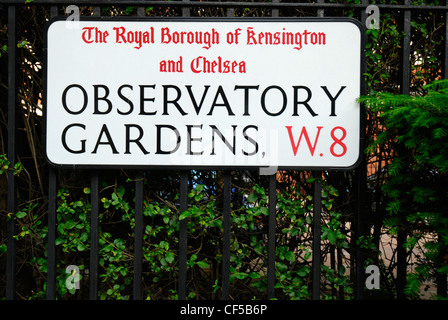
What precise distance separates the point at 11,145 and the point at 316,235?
6.81ft

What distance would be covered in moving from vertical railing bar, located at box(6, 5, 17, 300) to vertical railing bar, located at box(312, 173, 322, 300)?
198 centimetres

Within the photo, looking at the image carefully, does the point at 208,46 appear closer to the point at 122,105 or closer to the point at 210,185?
the point at 122,105

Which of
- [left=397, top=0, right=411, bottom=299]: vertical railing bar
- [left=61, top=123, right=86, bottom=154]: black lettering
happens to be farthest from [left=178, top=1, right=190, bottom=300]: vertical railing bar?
[left=397, top=0, right=411, bottom=299]: vertical railing bar

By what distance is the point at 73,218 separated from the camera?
252 cm

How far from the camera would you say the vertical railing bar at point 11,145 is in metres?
2.38

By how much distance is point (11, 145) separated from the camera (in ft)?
7.84

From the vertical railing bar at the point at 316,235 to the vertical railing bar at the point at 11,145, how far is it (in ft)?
6.48

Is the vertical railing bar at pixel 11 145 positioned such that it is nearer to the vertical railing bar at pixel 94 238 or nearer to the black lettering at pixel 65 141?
the black lettering at pixel 65 141

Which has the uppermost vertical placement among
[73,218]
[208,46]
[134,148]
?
[208,46]

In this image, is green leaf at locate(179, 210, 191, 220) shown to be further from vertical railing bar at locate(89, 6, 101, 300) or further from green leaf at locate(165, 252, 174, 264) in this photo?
vertical railing bar at locate(89, 6, 101, 300)

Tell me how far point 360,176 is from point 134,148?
1.50m

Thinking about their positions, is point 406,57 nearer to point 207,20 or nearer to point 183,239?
point 207,20

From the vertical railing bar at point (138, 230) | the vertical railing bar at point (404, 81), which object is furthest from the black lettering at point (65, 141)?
the vertical railing bar at point (404, 81)
